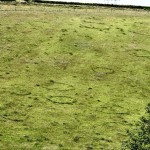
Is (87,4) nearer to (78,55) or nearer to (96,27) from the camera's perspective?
(96,27)

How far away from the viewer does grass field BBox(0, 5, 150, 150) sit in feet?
155

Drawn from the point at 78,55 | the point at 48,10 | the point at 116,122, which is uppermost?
the point at 48,10

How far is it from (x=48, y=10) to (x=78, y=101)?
4479 centimetres

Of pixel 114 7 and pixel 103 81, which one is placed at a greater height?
pixel 114 7

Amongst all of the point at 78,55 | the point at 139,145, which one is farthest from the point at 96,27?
the point at 139,145

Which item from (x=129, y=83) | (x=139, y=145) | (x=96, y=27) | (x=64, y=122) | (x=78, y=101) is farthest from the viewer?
(x=96, y=27)

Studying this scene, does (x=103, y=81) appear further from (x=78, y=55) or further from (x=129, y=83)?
(x=78, y=55)

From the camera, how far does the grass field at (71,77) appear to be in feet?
155

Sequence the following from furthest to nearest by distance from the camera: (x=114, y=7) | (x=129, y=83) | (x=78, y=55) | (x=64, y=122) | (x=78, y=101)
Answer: (x=114, y=7) < (x=78, y=55) < (x=129, y=83) < (x=78, y=101) < (x=64, y=122)

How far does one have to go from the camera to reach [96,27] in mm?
84875

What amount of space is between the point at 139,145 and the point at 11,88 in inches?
1262

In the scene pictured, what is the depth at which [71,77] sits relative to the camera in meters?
63.8

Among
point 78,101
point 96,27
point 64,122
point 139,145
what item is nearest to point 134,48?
point 96,27

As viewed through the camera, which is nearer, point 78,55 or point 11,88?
point 11,88
